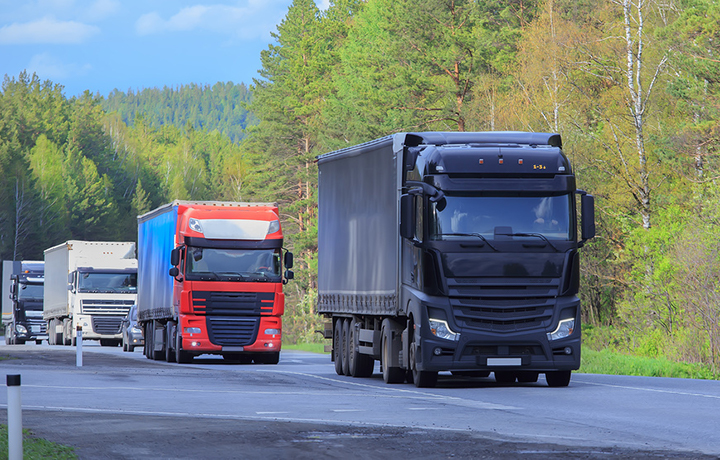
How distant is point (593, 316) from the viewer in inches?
1703

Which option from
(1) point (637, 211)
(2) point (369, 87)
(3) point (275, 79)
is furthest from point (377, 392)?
(3) point (275, 79)

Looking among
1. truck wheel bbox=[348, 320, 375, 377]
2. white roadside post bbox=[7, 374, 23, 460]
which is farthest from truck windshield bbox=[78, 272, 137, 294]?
white roadside post bbox=[7, 374, 23, 460]

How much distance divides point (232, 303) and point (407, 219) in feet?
41.2

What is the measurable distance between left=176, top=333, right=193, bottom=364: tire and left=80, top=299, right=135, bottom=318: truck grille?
18.3 meters

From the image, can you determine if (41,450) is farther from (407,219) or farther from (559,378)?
(559,378)

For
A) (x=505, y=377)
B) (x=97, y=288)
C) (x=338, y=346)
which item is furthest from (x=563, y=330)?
(x=97, y=288)

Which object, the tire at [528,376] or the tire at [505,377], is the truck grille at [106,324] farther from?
the tire at [528,376]

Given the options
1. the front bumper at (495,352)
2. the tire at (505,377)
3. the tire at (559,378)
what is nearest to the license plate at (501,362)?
the front bumper at (495,352)

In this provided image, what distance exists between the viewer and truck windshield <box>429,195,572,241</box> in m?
18.9

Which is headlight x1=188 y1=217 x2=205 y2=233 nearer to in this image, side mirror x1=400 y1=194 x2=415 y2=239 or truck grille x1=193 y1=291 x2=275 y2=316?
truck grille x1=193 y1=291 x2=275 y2=316

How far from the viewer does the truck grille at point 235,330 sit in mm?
30531

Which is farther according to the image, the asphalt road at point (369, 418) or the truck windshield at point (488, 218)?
the truck windshield at point (488, 218)

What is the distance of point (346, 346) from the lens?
24000 mm

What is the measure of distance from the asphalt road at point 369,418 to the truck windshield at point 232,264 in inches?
Answer: 292
